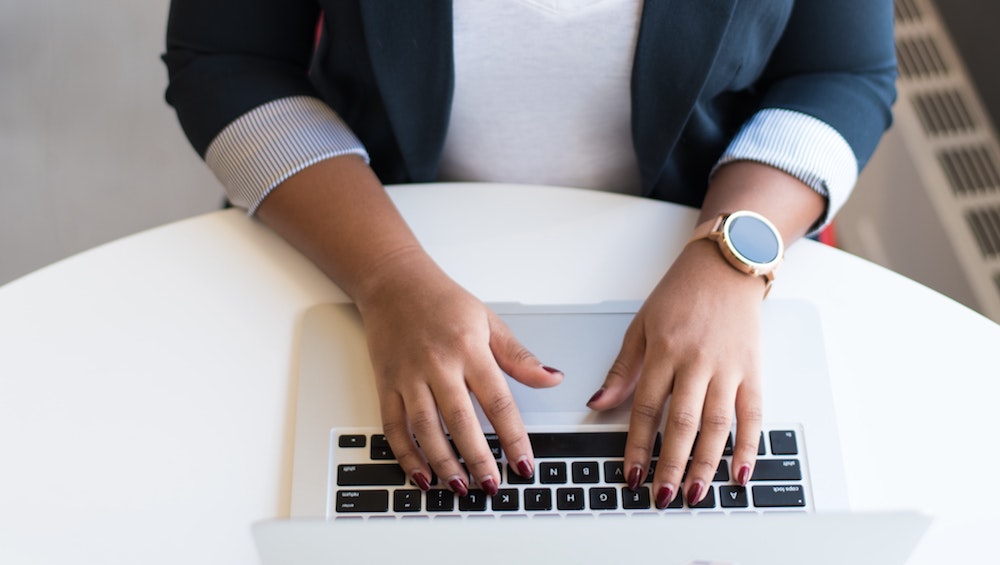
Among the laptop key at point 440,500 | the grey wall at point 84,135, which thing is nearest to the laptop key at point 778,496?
the laptop key at point 440,500

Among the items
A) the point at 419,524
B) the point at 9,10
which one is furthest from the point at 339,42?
the point at 9,10

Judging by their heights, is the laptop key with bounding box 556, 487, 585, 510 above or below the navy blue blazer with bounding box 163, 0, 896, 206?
below

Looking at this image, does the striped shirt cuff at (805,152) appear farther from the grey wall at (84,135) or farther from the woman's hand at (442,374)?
the grey wall at (84,135)

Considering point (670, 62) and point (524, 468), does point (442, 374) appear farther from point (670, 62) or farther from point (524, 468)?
point (670, 62)

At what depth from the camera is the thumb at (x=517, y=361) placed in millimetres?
636

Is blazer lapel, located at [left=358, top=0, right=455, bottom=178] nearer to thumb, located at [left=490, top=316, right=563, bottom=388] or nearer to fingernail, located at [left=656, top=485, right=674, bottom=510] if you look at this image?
thumb, located at [left=490, top=316, right=563, bottom=388]

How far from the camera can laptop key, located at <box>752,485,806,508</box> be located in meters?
0.61

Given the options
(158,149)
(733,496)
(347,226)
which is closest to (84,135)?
(158,149)

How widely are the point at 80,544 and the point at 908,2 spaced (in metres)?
1.54

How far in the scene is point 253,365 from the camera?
688 millimetres

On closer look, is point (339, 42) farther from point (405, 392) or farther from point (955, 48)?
point (955, 48)

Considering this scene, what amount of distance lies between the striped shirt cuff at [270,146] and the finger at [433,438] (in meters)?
0.24

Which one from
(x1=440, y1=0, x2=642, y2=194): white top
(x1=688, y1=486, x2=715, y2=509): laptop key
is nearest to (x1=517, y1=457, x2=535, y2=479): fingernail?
(x1=688, y1=486, x2=715, y2=509): laptop key

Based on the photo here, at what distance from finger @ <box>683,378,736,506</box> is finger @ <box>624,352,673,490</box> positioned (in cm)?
3
